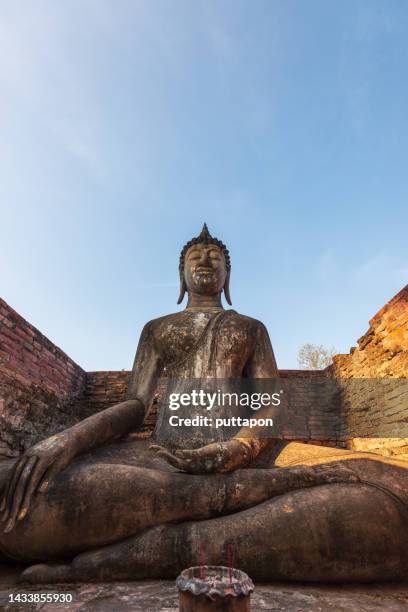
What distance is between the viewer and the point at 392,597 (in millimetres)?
1547

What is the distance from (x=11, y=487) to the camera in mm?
1796

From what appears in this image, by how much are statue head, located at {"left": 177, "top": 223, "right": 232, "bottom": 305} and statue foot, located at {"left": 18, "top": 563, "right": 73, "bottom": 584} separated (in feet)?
7.08

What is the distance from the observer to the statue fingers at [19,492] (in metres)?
1.73

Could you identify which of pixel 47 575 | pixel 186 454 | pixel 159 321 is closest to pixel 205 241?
pixel 159 321

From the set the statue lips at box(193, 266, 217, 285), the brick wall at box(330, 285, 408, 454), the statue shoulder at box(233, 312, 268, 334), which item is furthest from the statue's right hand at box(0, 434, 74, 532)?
the brick wall at box(330, 285, 408, 454)

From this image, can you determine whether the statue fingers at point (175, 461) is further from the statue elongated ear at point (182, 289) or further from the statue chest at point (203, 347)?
the statue elongated ear at point (182, 289)

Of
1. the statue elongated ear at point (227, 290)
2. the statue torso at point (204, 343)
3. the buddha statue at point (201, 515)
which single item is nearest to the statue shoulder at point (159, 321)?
the statue torso at point (204, 343)

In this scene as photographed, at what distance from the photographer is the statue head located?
334 cm

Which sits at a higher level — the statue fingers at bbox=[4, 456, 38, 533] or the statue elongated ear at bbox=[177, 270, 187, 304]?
the statue elongated ear at bbox=[177, 270, 187, 304]

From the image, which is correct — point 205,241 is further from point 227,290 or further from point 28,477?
point 28,477

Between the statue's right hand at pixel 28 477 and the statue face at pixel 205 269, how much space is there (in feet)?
5.77

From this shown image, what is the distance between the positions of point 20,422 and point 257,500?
4631 millimetres

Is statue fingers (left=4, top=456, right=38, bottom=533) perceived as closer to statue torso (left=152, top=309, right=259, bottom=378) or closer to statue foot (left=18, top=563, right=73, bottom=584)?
statue foot (left=18, top=563, right=73, bottom=584)

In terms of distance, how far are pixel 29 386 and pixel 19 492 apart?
4.42 m
